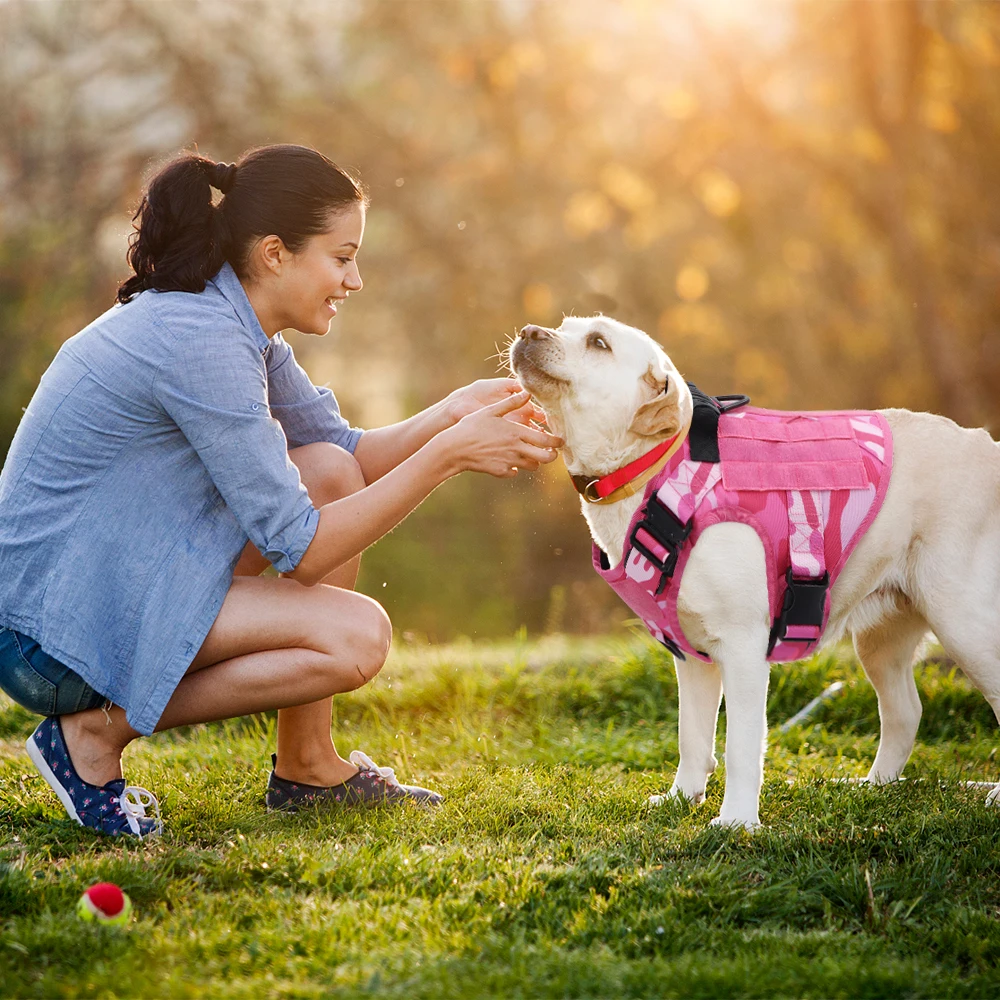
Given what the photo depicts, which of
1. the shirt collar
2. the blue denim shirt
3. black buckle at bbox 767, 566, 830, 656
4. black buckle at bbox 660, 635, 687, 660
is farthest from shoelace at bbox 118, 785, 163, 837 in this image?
black buckle at bbox 767, 566, 830, 656

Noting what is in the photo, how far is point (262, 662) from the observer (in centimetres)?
302

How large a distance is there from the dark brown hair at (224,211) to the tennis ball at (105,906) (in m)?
1.53

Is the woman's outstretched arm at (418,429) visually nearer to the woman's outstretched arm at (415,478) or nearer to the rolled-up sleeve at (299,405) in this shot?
the rolled-up sleeve at (299,405)

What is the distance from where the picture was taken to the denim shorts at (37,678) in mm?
2889

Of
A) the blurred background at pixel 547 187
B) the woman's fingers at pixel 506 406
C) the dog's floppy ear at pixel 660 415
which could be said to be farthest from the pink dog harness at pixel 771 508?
the blurred background at pixel 547 187

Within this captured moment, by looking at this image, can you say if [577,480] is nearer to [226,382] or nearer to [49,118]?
[226,382]

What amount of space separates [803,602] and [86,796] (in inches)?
78.7

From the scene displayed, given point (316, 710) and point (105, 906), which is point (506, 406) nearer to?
point (316, 710)

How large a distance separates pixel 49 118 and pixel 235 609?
938 centimetres

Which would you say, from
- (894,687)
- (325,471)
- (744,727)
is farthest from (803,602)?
(325,471)

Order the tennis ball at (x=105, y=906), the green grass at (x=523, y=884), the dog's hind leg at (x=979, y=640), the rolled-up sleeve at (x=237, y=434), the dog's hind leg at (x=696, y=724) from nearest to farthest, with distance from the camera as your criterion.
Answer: the green grass at (x=523, y=884) < the tennis ball at (x=105, y=906) < the rolled-up sleeve at (x=237, y=434) < the dog's hind leg at (x=979, y=640) < the dog's hind leg at (x=696, y=724)

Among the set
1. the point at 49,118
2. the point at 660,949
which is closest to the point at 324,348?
the point at 49,118

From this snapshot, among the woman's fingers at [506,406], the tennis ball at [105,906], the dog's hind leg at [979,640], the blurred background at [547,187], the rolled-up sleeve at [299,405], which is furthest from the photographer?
the blurred background at [547,187]

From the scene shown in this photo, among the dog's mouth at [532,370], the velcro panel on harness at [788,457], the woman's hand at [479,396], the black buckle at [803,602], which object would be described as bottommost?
the black buckle at [803,602]
